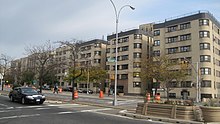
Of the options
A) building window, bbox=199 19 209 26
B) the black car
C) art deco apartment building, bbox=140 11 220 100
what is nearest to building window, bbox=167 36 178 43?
art deco apartment building, bbox=140 11 220 100

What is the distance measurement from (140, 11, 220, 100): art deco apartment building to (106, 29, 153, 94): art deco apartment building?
8487 millimetres

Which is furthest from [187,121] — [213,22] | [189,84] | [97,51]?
[97,51]

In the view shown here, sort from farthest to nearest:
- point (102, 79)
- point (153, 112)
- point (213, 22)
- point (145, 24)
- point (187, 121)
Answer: point (145, 24) < point (102, 79) < point (213, 22) < point (153, 112) < point (187, 121)

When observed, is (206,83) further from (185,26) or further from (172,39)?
(185,26)

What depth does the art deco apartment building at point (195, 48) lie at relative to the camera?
200ft

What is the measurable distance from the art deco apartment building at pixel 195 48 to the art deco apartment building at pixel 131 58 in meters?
8.49

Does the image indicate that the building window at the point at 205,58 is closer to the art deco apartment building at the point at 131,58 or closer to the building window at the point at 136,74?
the building window at the point at 136,74

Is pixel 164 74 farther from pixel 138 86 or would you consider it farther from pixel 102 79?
pixel 102 79

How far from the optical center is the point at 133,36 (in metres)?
78.2

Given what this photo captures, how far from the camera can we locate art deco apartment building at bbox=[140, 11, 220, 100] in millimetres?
60809

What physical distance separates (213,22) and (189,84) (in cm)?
1676

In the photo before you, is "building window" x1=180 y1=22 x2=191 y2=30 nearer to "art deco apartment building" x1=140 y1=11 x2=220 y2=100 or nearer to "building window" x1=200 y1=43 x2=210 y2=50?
"art deco apartment building" x1=140 y1=11 x2=220 y2=100

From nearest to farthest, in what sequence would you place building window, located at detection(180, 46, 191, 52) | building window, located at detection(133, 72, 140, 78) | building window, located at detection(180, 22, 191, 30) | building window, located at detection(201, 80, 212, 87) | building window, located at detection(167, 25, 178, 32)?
1. building window, located at detection(201, 80, 212, 87)
2. building window, located at detection(180, 46, 191, 52)
3. building window, located at detection(180, 22, 191, 30)
4. building window, located at detection(167, 25, 178, 32)
5. building window, located at detection(133, 72, 140, 78)

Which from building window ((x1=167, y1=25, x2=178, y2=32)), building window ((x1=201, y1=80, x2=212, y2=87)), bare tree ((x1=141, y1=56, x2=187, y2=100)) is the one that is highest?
building window ((x1=167, y1=25, x2=178, y2=32))
